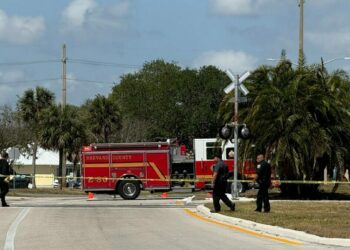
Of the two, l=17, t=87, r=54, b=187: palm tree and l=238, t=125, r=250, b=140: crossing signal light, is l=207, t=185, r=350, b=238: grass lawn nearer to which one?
l=238, t=125, r=250, b=140: crossing signal light

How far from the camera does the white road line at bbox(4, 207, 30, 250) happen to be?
1259cm

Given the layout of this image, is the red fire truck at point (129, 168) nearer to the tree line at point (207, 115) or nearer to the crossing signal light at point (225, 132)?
the tree line at point (207, 115)

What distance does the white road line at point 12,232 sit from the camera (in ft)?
41.3

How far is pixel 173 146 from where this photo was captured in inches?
1297

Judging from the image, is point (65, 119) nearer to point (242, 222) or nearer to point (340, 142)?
point (340, 142)

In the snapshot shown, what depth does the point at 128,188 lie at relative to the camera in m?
30.1

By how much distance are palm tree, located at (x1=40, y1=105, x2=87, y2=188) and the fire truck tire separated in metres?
20.8

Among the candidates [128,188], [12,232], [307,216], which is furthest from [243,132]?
[12,232]

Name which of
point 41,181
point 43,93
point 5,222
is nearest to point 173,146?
point 5,222

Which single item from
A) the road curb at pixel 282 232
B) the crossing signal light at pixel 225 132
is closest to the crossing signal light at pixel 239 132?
the crossing signal light at pixel 225 132

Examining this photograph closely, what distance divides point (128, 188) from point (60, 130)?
848 inches

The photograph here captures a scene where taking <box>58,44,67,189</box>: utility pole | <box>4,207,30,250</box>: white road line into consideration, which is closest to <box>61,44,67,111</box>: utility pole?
<box>58,44,67,189</box>: utility pole

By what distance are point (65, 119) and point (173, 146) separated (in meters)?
19.5

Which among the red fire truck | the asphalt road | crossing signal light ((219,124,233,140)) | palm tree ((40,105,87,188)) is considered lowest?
the asphalt road
